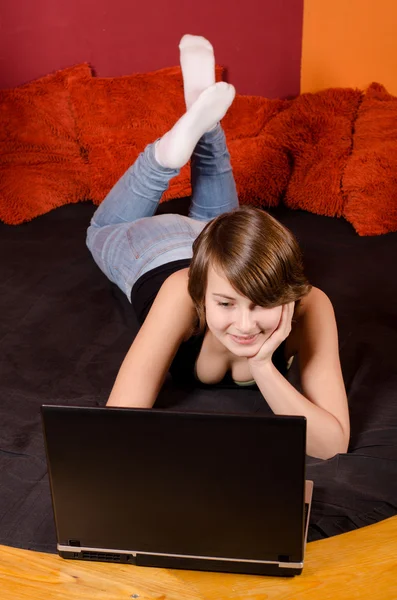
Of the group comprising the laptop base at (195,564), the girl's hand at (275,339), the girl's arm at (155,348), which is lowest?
the laptop base at (195,564)

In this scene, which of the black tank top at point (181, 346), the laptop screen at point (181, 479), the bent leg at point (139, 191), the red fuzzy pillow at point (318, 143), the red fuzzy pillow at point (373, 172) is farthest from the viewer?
the red fuzzy pillow at point (318, 143)

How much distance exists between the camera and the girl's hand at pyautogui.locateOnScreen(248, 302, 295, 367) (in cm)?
140

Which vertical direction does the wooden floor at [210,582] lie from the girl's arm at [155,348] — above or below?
below

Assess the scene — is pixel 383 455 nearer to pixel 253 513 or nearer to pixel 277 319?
pixel 277 319

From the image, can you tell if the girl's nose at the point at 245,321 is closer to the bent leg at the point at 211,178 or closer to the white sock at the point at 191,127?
the white sock at the point at 191,127

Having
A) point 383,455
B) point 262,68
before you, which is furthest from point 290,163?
point 383,455

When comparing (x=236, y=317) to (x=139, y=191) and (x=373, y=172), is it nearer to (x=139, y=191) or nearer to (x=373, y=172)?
(x=139, y=191)

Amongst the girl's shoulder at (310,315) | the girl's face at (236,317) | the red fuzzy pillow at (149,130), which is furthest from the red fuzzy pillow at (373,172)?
the girl's face at (236,317)

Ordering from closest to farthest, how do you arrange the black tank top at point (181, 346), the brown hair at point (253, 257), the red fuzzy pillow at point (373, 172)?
the brown hair at point (253, 257) → the black tank top at point (181, 346) → the red fuzzy pillow at point (373, 172)

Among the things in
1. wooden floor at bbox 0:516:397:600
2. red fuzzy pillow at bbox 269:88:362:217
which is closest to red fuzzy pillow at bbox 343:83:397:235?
red fuzzy pillow at bbox 269:88:362:217

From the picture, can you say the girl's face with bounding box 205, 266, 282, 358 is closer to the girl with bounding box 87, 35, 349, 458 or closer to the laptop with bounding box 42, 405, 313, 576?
the girl with bounding box 87, 35, 349, 458

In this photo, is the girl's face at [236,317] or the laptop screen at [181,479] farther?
the girl's face at [236,317]

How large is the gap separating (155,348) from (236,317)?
219 millimetres

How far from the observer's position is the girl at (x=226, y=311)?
136 centimetres
